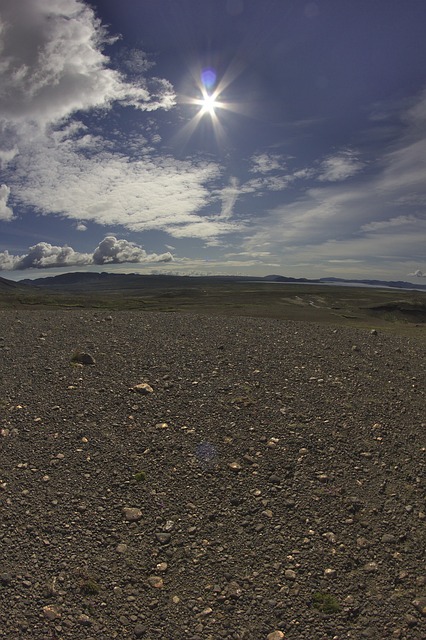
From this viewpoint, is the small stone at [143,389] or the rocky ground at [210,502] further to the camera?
the small stone at [143,389]

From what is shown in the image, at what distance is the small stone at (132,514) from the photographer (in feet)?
28.3

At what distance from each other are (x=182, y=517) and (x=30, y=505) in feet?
12.2

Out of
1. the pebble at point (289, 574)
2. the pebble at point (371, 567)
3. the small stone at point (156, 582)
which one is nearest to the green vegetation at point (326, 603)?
the pebble at point (289, 574)

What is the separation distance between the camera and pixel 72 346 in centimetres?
1956

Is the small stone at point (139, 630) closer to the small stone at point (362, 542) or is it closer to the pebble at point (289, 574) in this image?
the pebble at point (289, 574)

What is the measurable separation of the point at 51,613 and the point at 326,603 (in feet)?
16.6

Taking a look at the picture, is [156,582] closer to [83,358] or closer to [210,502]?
[210,502]

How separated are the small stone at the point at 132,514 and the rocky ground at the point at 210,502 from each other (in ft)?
0.14

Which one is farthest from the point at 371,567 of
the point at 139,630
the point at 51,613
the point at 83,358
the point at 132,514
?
the point at 83,358

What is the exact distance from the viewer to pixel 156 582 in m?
7.24

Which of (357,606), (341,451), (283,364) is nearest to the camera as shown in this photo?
(357,606)

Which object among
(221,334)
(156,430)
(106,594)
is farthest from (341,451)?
(221,334)

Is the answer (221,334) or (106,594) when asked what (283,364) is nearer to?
(221,334)

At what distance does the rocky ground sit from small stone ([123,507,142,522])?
1.7 inches
